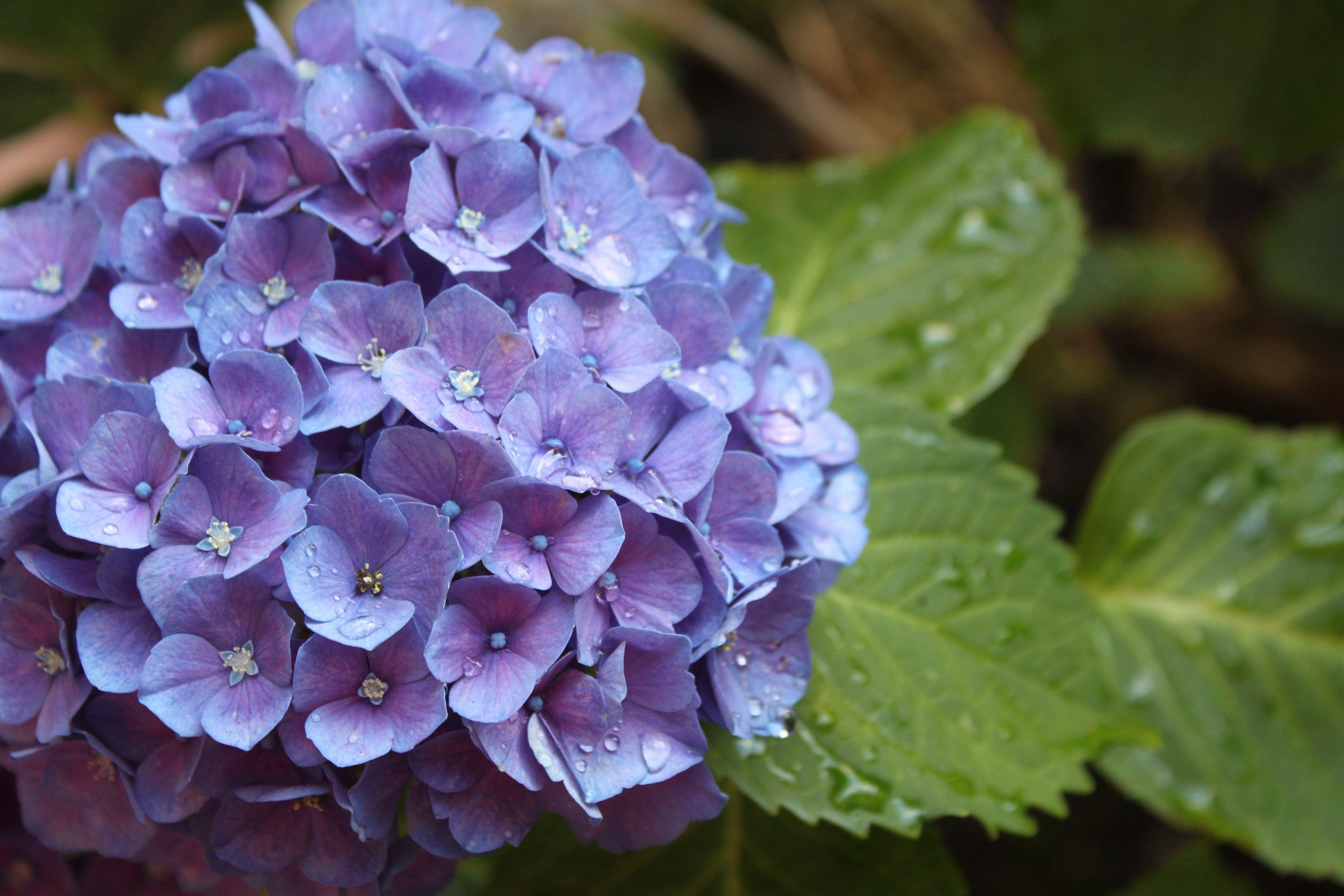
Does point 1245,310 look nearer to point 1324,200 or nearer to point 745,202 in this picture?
point 1324,200

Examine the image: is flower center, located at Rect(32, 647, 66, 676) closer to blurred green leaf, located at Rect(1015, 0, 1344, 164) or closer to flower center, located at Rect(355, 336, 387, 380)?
flower center, located at Rect(355, 336, 387, 380)

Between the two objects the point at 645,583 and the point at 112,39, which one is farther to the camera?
the point at 112,39

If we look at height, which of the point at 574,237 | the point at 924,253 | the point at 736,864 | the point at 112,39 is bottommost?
the point at 736,864

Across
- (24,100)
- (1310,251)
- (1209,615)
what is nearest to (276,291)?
(1209,615)

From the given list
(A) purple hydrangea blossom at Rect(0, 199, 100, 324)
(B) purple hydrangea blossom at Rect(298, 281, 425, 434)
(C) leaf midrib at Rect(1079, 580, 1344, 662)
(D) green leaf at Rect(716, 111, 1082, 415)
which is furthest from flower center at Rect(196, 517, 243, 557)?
(C) leaf midrib at Rect(1079, 580, 1344, 662)

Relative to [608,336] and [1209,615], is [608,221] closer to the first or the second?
[608,336]

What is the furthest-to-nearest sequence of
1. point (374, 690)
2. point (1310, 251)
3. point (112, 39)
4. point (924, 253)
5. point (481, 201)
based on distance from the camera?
point (1310, 251), point (112, 39), point (924, 253), point (481, 201), point (374, 690)

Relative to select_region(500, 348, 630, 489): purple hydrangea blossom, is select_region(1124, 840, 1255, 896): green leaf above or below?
below
